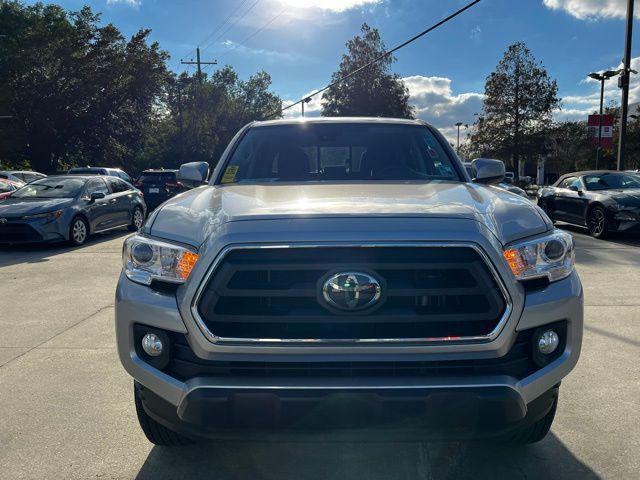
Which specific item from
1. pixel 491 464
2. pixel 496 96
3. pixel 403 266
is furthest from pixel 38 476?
pixel 496 96

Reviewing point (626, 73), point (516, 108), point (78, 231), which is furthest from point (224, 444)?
point (516, 108)

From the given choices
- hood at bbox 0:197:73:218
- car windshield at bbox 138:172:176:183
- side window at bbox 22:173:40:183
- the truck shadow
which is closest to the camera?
the truck shadow

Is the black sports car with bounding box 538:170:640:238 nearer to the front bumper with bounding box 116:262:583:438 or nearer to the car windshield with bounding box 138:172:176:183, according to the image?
the front bumper with bounding box 116:262:583:438

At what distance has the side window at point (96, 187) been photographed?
11234 mm

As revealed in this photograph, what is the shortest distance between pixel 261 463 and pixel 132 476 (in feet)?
2.06

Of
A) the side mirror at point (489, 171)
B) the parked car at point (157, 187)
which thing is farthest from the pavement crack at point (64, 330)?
the parked car at point (157, 187)

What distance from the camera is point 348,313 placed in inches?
86.1

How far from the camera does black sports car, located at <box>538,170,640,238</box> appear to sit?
10484mm

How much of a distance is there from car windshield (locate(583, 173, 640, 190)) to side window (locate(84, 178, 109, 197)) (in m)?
10.5

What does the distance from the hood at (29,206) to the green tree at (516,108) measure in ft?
89.1

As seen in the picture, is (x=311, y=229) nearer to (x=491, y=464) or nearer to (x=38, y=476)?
(x=491, y=464)

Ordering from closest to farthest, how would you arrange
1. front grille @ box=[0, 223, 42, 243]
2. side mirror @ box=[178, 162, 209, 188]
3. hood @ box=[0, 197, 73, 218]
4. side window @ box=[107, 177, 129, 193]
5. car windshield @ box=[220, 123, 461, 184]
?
1. car windshield @ box=[220, 123, 461, 184]
2. side mirror @ box=[178, 162, 209, 188]
3. front grille @ box=[0, 223, 42, 243]
4. hood @ box=[0, 197, 73, 218]
5. side window @ box=[107, 177, 129, 193]

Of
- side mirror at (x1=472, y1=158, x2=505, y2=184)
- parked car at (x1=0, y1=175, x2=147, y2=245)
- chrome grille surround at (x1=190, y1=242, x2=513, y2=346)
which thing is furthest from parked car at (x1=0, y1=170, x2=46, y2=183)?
chrome grille surround at (x1=190, y1=242, x2=513, y2=346)

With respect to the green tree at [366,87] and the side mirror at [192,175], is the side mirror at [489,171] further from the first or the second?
the green tree at [366,87]
